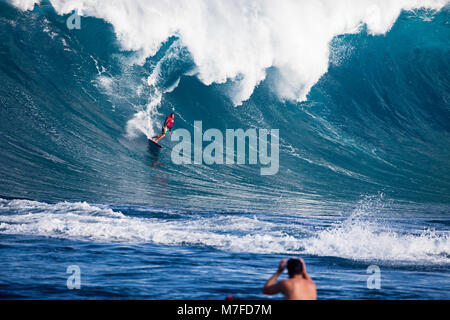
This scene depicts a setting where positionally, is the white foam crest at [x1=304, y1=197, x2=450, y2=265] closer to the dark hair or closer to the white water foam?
the white water foam

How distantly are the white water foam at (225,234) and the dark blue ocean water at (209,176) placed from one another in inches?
1.8

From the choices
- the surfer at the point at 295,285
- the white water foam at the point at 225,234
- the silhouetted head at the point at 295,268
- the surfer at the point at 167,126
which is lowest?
the surfer at the point at 295,285

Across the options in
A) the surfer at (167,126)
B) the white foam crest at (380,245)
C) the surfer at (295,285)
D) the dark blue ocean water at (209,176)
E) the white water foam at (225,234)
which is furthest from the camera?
the surfer at (167,126)

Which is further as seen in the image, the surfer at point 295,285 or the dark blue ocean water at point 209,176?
the dark blue ocean water at point 209,176

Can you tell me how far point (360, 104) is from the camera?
22.5 meters

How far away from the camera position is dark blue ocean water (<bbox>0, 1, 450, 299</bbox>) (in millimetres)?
6391

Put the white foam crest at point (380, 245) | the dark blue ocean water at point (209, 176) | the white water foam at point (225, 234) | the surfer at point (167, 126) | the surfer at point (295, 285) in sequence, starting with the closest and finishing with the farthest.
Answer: the surfer at point (295, 285), the dark blue ocean water at point (209, 176), the white foam crest at point (380, 245), the white water foam at point (225, 234), the surfer at point (167, 126)

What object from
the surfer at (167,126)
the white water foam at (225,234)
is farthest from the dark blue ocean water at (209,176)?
the surfer at (167,126)

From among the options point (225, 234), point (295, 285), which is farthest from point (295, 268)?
point (225, 234)

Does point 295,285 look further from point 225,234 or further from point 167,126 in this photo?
point 167,126

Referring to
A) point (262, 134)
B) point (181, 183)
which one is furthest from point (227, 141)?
point (181, 183)

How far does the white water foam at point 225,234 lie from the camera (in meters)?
7.87

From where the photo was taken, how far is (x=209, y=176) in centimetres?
1474

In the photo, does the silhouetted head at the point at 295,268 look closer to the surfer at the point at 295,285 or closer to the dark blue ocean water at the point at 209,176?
the surfer at the point at 295,285
